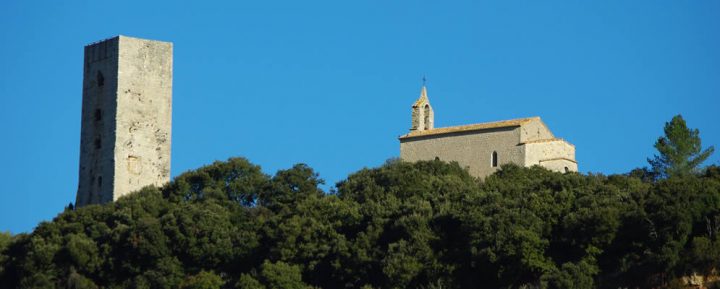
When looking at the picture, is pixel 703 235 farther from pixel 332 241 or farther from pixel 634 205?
pixel 332 241

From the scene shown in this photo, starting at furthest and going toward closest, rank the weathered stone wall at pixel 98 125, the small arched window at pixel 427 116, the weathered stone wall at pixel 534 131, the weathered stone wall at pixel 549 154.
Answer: the small arched window at pixel 427 116 → the weathered stone wall at pixel 98 125 → the weathered stone wall at pixel 534 131 → the weathered stone wall at pixel 549 154

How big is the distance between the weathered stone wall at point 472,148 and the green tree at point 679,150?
220 inches

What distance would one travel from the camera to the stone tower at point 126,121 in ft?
190

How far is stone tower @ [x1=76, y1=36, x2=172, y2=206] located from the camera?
190ft

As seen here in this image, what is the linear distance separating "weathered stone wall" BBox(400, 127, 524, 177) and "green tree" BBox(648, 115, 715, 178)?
560 centimetres

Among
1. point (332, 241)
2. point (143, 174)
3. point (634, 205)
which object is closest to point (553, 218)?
point (634, 205)

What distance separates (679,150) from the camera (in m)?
60.3

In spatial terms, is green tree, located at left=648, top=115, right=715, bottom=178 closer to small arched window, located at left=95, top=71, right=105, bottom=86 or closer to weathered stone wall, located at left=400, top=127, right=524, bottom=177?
weathered stone wall, located at left=400, top=127, right=524, bottom=177

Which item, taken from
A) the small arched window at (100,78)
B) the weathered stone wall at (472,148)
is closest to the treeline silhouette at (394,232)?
the weathered stone wall at (472,148)

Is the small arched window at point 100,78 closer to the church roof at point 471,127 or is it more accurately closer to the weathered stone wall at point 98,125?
the weathered stone wall at point 98,125

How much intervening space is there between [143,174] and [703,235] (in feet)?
62.6

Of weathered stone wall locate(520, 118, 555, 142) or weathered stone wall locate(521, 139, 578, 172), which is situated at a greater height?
weathered stone wall locate(520, 118, 555, 142)

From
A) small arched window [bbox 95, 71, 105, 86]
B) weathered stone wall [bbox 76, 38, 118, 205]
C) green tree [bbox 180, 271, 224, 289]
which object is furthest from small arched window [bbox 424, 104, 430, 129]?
green tree [bbox 180, 271, 224, 289]

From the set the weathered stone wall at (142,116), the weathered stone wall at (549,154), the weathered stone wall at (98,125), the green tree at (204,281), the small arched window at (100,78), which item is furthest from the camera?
the small arched window at (100,78)
